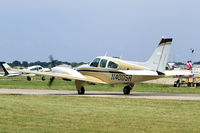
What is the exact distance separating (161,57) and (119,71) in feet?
11.3

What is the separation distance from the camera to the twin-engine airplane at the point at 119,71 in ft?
114

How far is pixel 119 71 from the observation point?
34.7 metres

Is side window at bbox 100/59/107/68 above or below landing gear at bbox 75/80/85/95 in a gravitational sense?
above

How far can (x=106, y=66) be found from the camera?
36.2m

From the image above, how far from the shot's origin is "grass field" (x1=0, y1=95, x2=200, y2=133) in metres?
16.0

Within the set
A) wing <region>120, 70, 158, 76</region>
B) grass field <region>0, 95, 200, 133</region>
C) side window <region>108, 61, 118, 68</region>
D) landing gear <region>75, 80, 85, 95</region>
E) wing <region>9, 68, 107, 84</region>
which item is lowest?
grass field <region>0, 95, 200, 133</region>

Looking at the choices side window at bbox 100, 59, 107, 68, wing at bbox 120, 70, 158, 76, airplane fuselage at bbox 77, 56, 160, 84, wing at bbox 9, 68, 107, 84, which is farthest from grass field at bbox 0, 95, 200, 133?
side window at bbox 100, 59, 107, 68

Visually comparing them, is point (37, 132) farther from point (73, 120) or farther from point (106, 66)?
point (106, 66)

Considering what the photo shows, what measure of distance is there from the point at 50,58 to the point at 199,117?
77.9 ft

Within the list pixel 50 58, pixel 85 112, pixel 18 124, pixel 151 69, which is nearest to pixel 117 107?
pixel 85 112

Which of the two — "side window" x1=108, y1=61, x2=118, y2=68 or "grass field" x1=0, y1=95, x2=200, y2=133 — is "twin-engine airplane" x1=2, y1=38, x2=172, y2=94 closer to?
"side window" x1=108, y1=61, x2=118, y2=68

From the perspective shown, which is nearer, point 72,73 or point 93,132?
point 93,132

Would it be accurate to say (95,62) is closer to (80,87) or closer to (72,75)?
(72,75)

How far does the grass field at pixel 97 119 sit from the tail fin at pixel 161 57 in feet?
36.2
